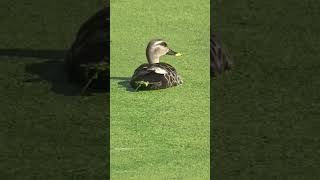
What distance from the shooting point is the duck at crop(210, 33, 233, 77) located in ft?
56.8

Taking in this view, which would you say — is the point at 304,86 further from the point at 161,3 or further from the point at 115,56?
the point at 161,3

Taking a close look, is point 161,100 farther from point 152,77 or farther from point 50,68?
point 50,68

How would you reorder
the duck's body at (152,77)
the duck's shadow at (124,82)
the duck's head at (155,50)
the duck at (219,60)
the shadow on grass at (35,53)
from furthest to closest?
the shadow on grass at (35,53) → the duck at (219,60) → the duck's head at (155,50) → the duck's shadow at (124,82) → the duck's body at (152,77)

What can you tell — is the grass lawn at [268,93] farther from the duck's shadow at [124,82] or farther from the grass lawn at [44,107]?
the grass lawn at [44,107]

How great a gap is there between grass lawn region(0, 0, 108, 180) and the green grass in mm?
257

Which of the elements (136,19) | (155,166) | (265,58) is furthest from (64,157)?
(136,19)

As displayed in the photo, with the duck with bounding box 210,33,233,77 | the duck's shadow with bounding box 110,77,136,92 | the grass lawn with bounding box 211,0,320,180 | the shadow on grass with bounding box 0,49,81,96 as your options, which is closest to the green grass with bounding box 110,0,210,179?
the duck's shadow with bounding box 110,77,136,92

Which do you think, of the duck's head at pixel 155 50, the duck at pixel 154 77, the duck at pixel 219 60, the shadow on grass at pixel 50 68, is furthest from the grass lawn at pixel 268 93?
the shadow on grass at pixel 50 68

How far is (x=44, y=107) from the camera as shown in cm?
1591

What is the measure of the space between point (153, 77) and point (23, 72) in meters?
1.92

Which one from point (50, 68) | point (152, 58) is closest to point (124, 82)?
point (152, 58)

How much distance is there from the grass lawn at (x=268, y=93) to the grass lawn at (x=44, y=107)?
1328 mm

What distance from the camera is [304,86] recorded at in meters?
16.8

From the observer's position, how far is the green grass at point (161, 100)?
13.9 meters
